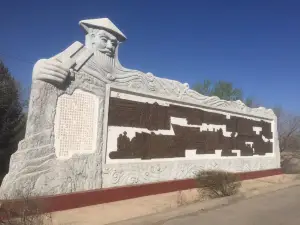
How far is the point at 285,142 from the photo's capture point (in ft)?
63.2

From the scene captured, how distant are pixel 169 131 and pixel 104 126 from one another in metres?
2.32

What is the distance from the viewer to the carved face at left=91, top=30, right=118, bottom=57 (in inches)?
264

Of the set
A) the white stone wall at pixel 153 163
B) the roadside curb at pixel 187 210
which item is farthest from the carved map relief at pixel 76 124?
the roadside curb at pixel 187 210

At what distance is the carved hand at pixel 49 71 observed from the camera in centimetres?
553

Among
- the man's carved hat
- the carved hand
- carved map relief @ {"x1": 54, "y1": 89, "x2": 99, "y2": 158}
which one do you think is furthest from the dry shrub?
the man's carved hat

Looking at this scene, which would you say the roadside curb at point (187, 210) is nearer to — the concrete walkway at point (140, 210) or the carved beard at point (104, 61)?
the concrete walkway at point (140, 210)

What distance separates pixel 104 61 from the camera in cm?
674

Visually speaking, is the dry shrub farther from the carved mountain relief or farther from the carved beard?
the carved beard

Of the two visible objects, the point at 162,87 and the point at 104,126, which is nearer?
the point at 104,126

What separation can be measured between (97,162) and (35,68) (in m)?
2.34

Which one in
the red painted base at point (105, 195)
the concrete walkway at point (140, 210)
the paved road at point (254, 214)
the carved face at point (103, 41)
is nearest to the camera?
the concrete walkway at point (140, 210)

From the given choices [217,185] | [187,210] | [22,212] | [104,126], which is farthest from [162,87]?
[22,212]

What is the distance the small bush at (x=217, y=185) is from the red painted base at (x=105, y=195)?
2.62ft

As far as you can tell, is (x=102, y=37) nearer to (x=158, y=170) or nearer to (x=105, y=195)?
(x=105, y=195)
